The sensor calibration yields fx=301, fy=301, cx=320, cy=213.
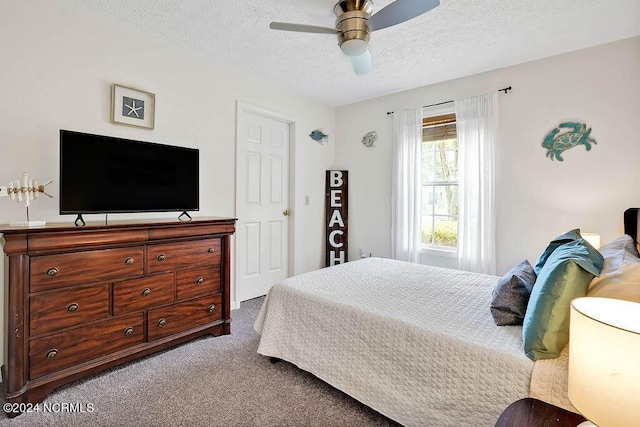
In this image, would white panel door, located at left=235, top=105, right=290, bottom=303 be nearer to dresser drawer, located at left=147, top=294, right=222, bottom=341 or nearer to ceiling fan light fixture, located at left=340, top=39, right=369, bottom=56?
dresser drawer, located at left=147, top=294, right=222, bottom=341

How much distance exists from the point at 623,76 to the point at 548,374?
9.35 ft

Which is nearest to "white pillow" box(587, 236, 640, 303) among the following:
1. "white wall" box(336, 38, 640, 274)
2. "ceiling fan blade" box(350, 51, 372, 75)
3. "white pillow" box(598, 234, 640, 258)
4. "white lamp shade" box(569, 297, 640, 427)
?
"white pillow" box(598, 234, 640, 258)

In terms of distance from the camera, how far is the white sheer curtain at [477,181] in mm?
3197

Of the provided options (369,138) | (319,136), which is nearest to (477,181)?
(369,138)

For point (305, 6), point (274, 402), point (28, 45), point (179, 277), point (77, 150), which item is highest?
point (305, 6)

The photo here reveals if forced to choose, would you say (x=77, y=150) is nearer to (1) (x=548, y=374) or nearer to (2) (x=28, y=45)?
(2) (x=28, y=45)

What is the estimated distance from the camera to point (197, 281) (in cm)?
248

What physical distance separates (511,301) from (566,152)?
2146 millimetres

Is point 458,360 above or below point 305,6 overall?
below

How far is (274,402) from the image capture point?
1.79 metres

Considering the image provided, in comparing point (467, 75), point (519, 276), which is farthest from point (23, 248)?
point (467, 75)

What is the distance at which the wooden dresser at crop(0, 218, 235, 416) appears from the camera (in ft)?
5.48

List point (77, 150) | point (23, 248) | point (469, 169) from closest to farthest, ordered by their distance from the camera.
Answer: point (23, 248) → point (77, 150) → point (469, 169)

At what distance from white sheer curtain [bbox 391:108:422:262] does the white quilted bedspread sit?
4.45ft
